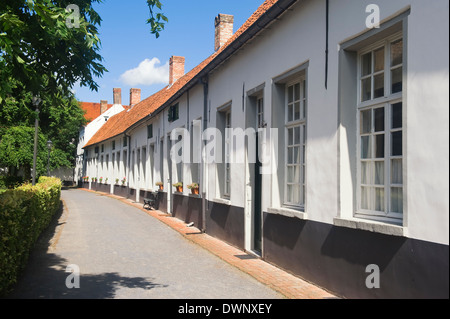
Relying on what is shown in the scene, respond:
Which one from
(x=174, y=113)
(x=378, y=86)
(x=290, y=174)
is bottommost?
(x=290, y=174)

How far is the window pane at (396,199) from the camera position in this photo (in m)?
4.98

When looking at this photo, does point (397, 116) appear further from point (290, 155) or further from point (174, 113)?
point (174, 113)

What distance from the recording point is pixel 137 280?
273 inches

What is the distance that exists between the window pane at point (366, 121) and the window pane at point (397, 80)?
0.53 meters

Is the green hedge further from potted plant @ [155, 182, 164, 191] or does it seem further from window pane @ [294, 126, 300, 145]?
potted plant @ [155, 182, 164, 191]

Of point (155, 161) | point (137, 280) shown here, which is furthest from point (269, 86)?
point (155, 161)

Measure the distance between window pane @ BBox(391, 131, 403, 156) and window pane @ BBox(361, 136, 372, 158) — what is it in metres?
0.48

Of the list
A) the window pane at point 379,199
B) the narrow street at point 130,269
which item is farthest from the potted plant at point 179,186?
the window pane at point 379,199

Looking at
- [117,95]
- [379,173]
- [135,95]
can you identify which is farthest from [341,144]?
[117,95]

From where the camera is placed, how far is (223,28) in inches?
709

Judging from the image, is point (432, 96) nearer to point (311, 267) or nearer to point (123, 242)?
point (311, 267)

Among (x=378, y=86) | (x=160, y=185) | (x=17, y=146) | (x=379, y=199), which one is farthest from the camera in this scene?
(x=17, y=146)

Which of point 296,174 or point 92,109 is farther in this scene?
point 92,109

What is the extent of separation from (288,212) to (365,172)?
1961 mm
